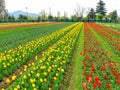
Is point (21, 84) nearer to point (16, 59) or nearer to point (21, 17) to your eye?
point (16, 59)

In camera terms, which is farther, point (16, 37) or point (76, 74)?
point (16, 37)

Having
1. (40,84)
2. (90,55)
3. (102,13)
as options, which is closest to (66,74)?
(40,84)

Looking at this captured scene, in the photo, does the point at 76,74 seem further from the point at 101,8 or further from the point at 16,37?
the point at 101,8

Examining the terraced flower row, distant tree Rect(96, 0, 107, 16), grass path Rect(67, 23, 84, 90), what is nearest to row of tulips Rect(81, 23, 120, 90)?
grass path Rect(67, 23, 84, 90)

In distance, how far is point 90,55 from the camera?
1246 centimetres

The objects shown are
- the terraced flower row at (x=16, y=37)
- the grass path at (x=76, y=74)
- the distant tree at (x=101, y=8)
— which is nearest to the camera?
the grass path at (x=76, y=74)

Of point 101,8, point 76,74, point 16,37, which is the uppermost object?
point 101,8

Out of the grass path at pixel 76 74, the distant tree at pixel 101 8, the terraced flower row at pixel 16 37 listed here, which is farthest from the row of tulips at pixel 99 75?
the distant tree at pixel 101 8

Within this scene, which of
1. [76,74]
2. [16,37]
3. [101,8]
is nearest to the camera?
[76,74]

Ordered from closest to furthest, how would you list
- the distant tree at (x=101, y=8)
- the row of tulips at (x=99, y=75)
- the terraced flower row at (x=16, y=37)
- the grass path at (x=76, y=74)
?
1. the row of tulips at (x=99, y=75)
2. the grass path at (x=76, y=74)
3. the terraced flower row at (x=16, y=37)
4. the distant tree at (x=101, y=8)

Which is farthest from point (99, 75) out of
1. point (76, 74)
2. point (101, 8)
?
point (101, 8)

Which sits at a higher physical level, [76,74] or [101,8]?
[101,8]

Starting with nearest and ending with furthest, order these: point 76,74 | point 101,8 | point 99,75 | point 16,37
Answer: point 99,75, point 76,74, point 16,37, point 101,8

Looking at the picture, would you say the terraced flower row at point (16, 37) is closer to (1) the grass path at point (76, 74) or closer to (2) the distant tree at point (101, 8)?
(1) the grass path at point (76, 74)
